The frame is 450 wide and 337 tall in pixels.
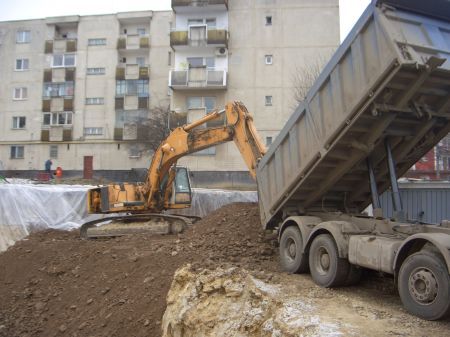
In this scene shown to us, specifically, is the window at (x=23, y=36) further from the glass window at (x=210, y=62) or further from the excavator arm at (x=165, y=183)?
the excavator arm at (x=165, y=183)

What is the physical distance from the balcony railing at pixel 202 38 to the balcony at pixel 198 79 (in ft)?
6.65

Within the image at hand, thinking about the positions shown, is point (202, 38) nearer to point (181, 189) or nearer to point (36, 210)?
point (36, 210)

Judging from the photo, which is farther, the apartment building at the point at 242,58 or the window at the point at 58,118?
the window at the point at 58,118

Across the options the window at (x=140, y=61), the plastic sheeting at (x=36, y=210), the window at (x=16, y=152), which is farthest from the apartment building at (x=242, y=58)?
the plastic sheeting at (x=36, y=210)

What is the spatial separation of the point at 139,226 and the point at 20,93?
110 feet

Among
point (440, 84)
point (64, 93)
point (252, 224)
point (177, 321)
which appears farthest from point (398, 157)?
point (64, 93)

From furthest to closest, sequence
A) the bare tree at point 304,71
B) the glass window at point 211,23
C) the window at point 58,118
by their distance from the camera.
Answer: the window at point 58,118
the glass window at point 211,23
the bare tree at point 304,71

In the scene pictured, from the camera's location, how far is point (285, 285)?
673cm

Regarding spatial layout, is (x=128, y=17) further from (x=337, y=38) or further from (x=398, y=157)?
(x=398, y=157)

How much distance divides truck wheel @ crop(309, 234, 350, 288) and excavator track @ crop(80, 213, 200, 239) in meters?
6.65

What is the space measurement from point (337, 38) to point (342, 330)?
1251 inches

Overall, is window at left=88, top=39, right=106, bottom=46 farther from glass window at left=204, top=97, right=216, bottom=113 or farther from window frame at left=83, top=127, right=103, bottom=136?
glass window at left=204, top=97, right=216, bottom=113

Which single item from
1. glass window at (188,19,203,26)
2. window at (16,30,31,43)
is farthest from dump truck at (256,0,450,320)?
window at (16,30,31,43)

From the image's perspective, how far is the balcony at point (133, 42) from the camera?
128ft
